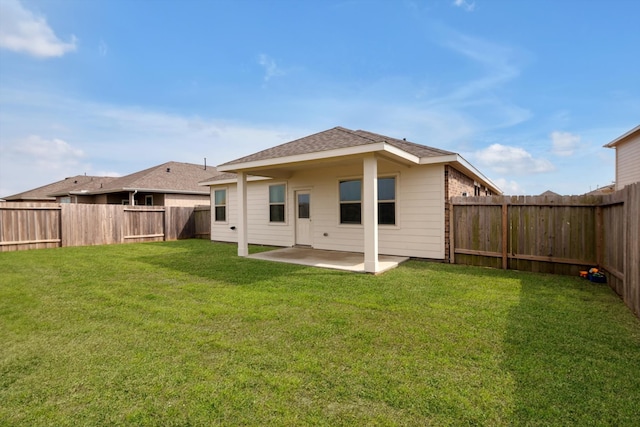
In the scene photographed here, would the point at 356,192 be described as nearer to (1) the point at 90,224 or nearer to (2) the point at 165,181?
(1) the point at 90,224

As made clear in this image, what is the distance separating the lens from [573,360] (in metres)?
2.79

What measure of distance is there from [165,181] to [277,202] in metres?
11.4

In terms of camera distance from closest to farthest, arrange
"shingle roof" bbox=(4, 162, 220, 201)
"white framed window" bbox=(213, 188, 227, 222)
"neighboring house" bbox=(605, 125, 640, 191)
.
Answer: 1. "neighboring house" bbox=(605, 125, 640, 191)
2. "white framed window" bbox=(213, 188, 227, 222)
3. "shingle roof" bbox=(4, 162, 220, 201)

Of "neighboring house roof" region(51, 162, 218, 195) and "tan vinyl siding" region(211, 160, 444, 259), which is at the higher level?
"neighboring house roof" region(51, 162, 218, 195)

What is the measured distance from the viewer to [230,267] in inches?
292

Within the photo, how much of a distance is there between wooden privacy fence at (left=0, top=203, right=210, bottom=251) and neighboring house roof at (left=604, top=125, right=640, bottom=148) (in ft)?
61.4

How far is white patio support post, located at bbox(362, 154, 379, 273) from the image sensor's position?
6586 mm

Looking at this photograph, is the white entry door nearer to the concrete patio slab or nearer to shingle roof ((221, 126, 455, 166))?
the concrete patio slab

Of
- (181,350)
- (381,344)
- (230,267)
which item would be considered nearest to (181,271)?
(230,267)

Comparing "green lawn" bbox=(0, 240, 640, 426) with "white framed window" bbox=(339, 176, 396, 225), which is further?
"white framed window" bbox=(339, 176, 396, 225)

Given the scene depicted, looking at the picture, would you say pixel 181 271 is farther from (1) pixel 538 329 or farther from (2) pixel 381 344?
(1) pixel 538 329

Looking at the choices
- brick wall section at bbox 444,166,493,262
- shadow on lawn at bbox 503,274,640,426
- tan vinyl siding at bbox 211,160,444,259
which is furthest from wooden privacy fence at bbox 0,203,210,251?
shadow on lawn at bbox 503,274,640,426

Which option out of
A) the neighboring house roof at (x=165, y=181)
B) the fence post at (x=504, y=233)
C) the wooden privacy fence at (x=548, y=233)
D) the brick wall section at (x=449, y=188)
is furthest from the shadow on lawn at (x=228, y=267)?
the neighboring house roof at (x=165, y=181)

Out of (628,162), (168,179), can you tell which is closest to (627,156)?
(628,162)
